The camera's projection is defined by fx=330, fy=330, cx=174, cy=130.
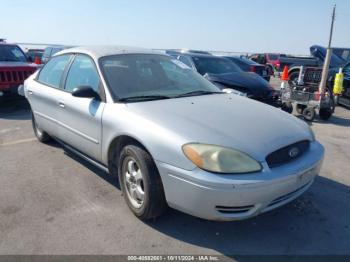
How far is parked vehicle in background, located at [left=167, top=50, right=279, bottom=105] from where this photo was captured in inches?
306

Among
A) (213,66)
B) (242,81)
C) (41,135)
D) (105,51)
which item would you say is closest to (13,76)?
(41,135)

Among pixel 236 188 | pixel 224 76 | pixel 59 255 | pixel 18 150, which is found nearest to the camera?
pixel 236 188

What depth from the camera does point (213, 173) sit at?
258 cm

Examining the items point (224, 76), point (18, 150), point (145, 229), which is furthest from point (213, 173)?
point (224, 76)

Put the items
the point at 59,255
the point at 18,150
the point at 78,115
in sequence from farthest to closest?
the point at 18,150 → the point at 78,115 → the point at 59,255

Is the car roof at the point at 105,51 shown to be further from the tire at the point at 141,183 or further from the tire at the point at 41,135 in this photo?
the tire at the point at 41,135

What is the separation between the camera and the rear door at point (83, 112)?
3.59 m

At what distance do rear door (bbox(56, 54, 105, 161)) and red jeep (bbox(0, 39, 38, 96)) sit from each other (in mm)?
4795

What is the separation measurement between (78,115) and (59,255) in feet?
5.41

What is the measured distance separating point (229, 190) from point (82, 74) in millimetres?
2466

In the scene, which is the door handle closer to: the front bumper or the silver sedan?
the silver sedan

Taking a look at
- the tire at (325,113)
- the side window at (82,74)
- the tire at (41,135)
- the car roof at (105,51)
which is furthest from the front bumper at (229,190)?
the tire at (325,113)

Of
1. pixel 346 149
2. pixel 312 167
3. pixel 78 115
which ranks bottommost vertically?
pixel 346 149

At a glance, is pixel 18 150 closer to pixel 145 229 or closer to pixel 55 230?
pixel 55 230
